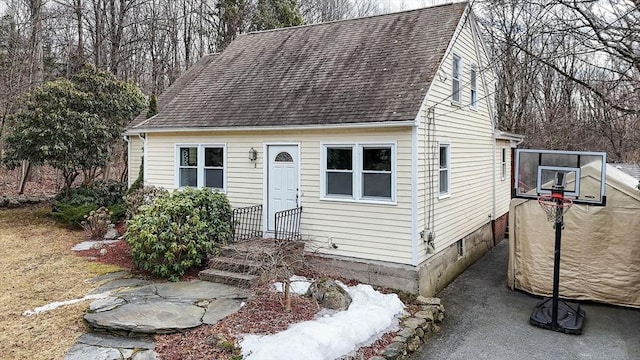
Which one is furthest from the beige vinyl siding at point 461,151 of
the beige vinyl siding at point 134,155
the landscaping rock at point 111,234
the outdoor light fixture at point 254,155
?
the beige vinyl siding at point 134,155

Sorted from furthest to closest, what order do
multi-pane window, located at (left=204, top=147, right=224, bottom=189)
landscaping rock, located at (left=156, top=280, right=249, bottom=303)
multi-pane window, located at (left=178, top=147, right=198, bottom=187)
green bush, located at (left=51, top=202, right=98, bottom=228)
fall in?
1. green bush, located at (left=51, top=202, right=98, bottom=228)
2. multi-pane window, located at (left=178, top=147, right=198, bottom=187)
3. multi-pane window, located at (left=204, top=147, right=224, bottom=189)
4. landscaping rock, located at (left=156, top=280, right=249, bottom=303)

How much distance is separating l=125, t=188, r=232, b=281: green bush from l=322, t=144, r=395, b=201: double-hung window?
263cm

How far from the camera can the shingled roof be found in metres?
8.88

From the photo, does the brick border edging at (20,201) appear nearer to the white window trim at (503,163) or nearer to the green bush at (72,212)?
the green bush at (72,212)

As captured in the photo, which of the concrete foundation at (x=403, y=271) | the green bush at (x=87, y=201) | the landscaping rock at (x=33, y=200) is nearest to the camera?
the concrete foundation at (x=403, y=271)

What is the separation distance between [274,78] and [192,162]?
312 centimetres

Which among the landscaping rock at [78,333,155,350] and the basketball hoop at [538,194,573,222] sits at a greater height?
the basketball hoop at [538,194,573,222]

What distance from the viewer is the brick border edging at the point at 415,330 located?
607 cm

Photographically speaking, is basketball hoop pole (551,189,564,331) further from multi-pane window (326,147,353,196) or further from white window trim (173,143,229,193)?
white window trim (173,143,229,193)

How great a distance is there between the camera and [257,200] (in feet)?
33.1

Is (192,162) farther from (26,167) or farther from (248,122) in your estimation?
(26,167)

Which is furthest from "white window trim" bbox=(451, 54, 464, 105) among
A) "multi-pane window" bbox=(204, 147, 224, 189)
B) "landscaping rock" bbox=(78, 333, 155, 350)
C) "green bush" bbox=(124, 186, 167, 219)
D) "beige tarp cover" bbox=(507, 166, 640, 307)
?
"landscaping rock" bbox=(78, 333, 155, 350)

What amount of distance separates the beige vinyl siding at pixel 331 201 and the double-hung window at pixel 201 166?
0.23 m

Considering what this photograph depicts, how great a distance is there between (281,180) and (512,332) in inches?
217
